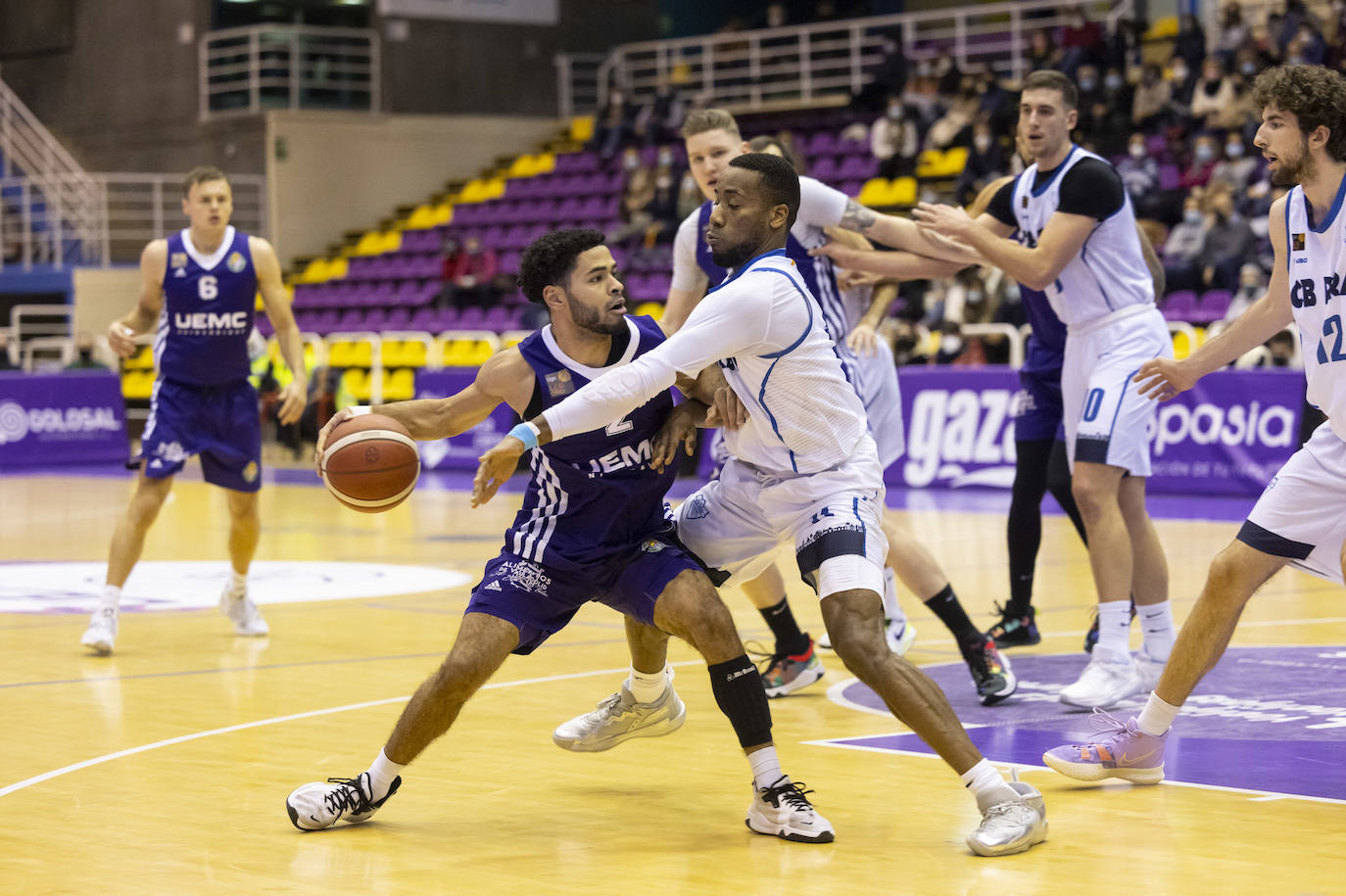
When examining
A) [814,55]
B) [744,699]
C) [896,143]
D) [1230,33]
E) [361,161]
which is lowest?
[744,699]

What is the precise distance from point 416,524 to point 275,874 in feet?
30.2

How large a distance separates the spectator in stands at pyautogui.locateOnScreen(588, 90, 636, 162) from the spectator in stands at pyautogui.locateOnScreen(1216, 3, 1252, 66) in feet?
29.6

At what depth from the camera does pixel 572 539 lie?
197 inches

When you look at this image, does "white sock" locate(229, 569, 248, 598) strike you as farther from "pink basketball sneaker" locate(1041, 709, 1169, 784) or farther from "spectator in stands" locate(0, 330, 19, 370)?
"spectator in stands" locate(0, 330, 19, 370)

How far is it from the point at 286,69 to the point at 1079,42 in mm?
13307

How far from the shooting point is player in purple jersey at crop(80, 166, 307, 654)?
8.04m

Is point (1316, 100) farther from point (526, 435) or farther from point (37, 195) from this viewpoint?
point (37, 195)

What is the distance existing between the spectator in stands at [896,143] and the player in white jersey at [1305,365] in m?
15.8

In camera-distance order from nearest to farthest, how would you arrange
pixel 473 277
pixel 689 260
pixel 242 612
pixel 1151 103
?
1. pixel 689 260
2. pixel 242 612
3. pixel 1151 103
4. pixel 473 277

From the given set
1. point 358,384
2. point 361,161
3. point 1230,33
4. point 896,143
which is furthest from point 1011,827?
point 361,161

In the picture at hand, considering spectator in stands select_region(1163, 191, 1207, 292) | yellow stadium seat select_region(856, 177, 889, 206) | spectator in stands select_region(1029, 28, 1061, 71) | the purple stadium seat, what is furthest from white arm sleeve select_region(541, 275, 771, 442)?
yellow stadium seat select_region(856, 177, 889, 206)

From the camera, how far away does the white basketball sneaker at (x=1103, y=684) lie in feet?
20.0

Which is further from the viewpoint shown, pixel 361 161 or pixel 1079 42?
pixel 361 161

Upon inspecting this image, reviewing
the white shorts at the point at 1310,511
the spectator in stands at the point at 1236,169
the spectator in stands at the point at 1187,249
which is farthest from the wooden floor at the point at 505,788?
the spectator in stands at the point at 1236,169
